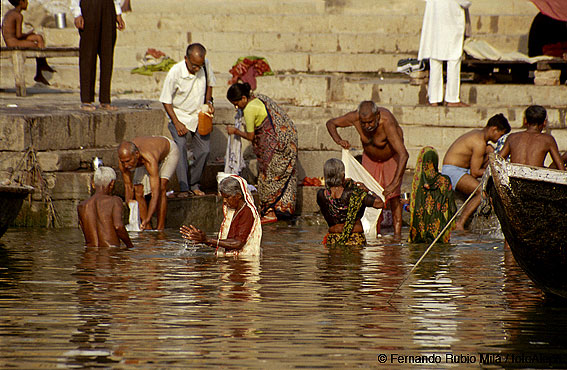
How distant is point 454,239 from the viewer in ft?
35.4

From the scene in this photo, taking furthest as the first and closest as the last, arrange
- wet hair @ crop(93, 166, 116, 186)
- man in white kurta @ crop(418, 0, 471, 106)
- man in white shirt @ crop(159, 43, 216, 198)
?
man in white kurta @ crop(418, 0, 471, 106), man in white shirt @ crop(159, 43, 216, 198), wet hair @ crop(93, 166, 116, 186)

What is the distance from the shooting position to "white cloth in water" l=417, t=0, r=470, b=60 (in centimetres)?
1352

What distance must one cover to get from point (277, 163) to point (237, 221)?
3.61 meters

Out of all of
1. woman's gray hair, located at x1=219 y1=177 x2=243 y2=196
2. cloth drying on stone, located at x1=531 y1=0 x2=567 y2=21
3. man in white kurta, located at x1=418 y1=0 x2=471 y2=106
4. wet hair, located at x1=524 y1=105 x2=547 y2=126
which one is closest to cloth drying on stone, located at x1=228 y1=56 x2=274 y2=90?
man in white kurta, located at x1=418 y1=0 x2=471 y2=106

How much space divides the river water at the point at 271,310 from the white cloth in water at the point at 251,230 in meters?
0.13

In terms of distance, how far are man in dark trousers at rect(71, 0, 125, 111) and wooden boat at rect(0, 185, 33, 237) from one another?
2.55 metres

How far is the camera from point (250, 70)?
15.0 metres

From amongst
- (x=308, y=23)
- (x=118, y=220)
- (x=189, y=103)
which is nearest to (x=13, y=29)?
(x=189, y=103)

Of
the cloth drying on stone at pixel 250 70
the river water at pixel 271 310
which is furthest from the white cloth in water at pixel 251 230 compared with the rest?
the cloth drying on stone at pixel 250 70

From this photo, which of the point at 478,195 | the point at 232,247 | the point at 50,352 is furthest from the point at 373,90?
the point at 50,352

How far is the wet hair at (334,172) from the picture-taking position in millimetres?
9578

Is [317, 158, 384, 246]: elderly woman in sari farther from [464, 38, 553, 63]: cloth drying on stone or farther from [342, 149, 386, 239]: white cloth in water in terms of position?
[464, 38, 553, 63]: cloth drying on stone

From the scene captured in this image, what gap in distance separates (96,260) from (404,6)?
9359 millimetres

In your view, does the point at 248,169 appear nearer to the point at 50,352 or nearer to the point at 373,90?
the point at 373,90
